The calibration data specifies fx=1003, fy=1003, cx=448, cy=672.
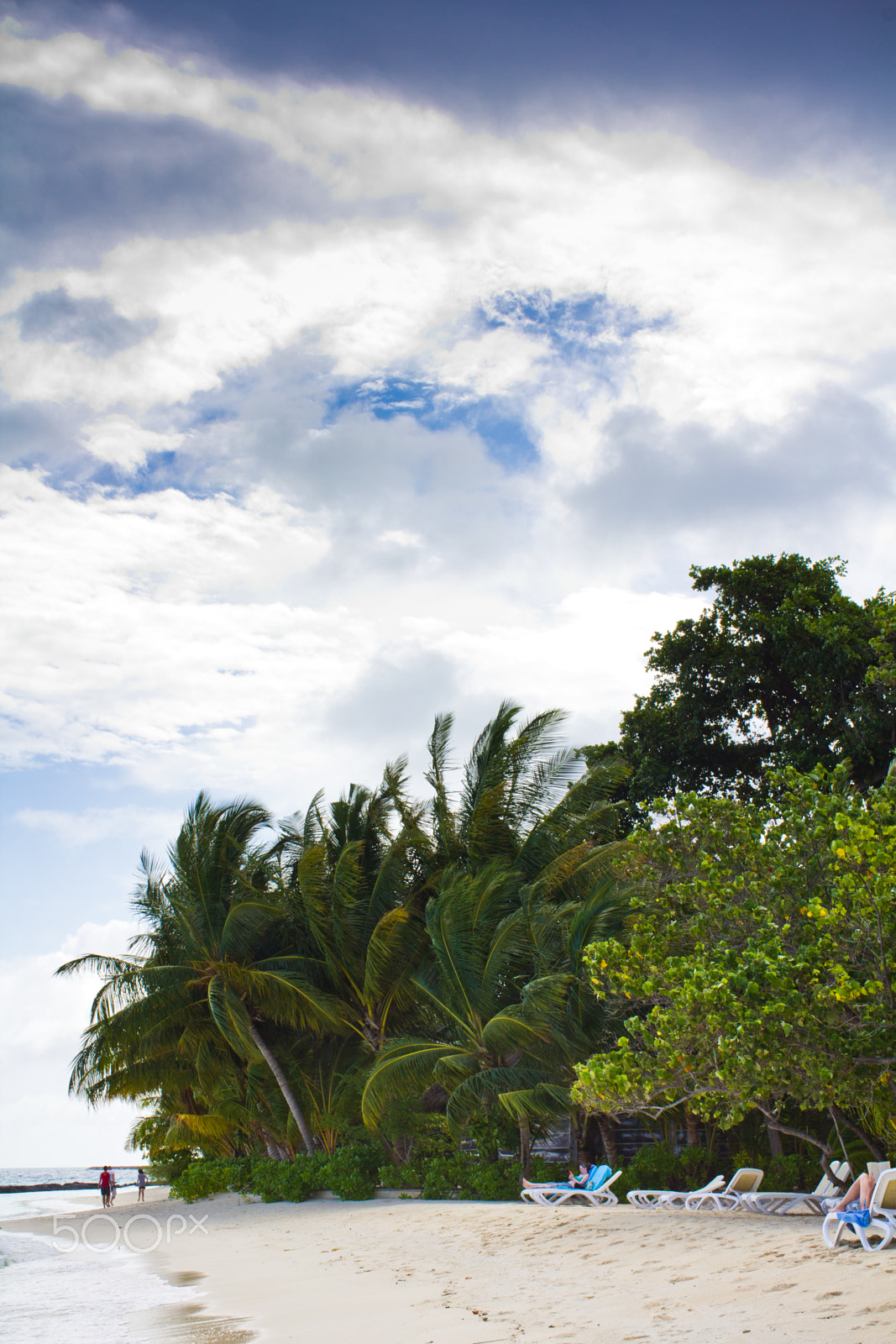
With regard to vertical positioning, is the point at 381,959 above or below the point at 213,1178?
above

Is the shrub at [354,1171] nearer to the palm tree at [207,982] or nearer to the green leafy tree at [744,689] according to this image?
the palm tree at [207,982]

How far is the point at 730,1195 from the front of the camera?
1083cm

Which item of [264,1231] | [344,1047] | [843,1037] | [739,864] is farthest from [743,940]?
[344,1047]

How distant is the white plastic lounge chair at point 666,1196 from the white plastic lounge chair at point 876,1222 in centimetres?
382

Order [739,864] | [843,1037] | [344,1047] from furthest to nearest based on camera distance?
[344,1047] < [739,864] < [843,1037]

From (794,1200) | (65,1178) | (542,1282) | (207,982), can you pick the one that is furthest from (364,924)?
(65,1178)

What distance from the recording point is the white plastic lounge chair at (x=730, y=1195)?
35.6 ft

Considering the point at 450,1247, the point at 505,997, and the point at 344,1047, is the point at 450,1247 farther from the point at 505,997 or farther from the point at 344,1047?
the point at 344,1047

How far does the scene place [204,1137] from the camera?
25.4 metres

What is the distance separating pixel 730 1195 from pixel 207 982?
447 inches

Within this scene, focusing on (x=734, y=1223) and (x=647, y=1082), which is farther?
(x=647, y=1082)

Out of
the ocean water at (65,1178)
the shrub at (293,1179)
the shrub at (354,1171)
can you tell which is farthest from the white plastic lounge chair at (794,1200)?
the ocean water at (65,1178)

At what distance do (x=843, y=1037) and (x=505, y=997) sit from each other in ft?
23.9

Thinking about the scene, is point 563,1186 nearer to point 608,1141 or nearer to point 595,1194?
point 595,1194
